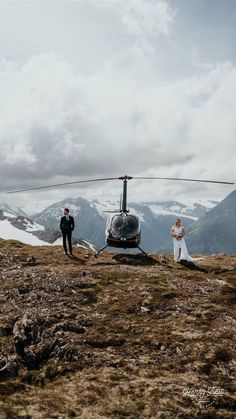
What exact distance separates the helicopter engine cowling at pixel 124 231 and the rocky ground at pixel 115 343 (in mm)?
6007

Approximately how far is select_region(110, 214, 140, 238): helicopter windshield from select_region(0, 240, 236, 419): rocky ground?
251 inches

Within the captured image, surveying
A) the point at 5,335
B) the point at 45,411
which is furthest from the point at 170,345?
the point at 5,335

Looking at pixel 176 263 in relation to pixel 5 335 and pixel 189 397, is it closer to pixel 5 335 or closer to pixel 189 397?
pixel 5 335

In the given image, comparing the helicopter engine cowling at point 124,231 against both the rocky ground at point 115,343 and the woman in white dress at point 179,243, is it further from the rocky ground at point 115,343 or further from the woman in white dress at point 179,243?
the rocky ground at point 115,343

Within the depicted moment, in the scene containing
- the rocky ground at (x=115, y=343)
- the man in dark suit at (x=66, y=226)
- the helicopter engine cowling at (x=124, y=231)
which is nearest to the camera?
the rocky ground at (x=115, y=343)

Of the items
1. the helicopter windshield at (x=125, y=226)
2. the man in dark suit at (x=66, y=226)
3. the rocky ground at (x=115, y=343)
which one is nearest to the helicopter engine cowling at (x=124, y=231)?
the helicopter windshield at (x=125, y=226)

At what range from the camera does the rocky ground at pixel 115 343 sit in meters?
13.1

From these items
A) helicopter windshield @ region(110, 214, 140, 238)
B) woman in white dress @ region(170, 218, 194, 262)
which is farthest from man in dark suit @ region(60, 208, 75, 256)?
woman in white dress @ region(170, 218, 194, 262)

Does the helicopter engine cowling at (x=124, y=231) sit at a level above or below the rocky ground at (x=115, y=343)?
above

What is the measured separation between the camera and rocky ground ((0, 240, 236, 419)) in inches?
516

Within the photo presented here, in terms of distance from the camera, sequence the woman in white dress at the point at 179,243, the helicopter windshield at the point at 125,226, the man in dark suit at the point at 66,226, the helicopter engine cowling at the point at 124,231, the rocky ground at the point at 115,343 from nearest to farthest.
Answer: the rocky ground at the point at 115,343 < the helicopter engine cowling at the point at 124,231 < the helicopter windshield at the point at 125,226 < the man in dark suit at the point at 66,226 < the woman in white dress at the point at 179,243

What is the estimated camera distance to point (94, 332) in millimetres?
18688

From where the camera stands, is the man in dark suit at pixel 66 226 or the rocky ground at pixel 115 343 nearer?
the rocky ground at pixel 115 343

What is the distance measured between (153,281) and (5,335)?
34.9 feet
